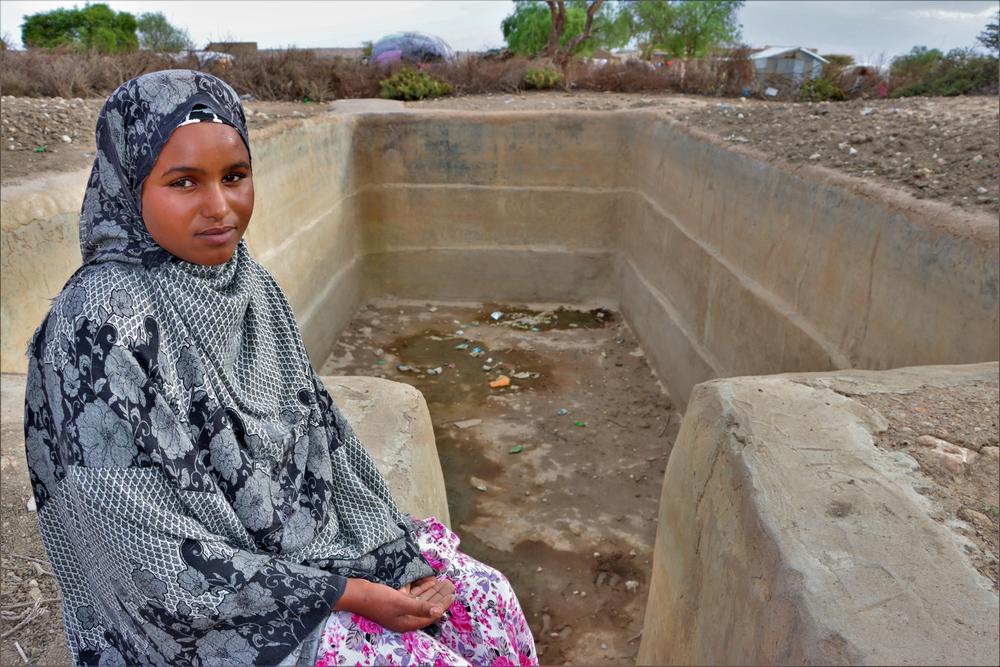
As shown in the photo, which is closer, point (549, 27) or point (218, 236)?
point (218, 236)

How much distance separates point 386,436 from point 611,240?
547 centimetres

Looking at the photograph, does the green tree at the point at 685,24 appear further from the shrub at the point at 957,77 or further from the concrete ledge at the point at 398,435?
the concrete ledge at the point at 398,435

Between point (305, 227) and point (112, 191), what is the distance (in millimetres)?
5031

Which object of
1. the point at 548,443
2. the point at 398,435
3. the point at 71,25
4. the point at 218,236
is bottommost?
the point at 548,443

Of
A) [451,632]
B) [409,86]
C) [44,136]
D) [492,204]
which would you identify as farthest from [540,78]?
[451,632]

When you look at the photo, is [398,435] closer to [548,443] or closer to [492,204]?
[548,443]

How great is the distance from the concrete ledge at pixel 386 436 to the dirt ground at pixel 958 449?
171 centimetres

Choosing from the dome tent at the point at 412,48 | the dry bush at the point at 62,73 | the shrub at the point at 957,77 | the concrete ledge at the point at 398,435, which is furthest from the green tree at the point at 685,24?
the concrete ledge at the point at 398,435

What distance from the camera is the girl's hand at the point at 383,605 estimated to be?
4.99ft

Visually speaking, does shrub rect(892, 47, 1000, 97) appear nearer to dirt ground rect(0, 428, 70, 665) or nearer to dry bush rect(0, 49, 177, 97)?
dirt ground rect(0, 428, 70, 665)

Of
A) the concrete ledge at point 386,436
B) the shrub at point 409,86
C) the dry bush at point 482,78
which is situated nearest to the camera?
the concrete ledge at point 386,436

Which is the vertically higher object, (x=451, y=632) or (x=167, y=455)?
(x=167, y=455)

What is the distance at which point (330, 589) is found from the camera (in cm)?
149

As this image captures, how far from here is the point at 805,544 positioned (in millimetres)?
1651
